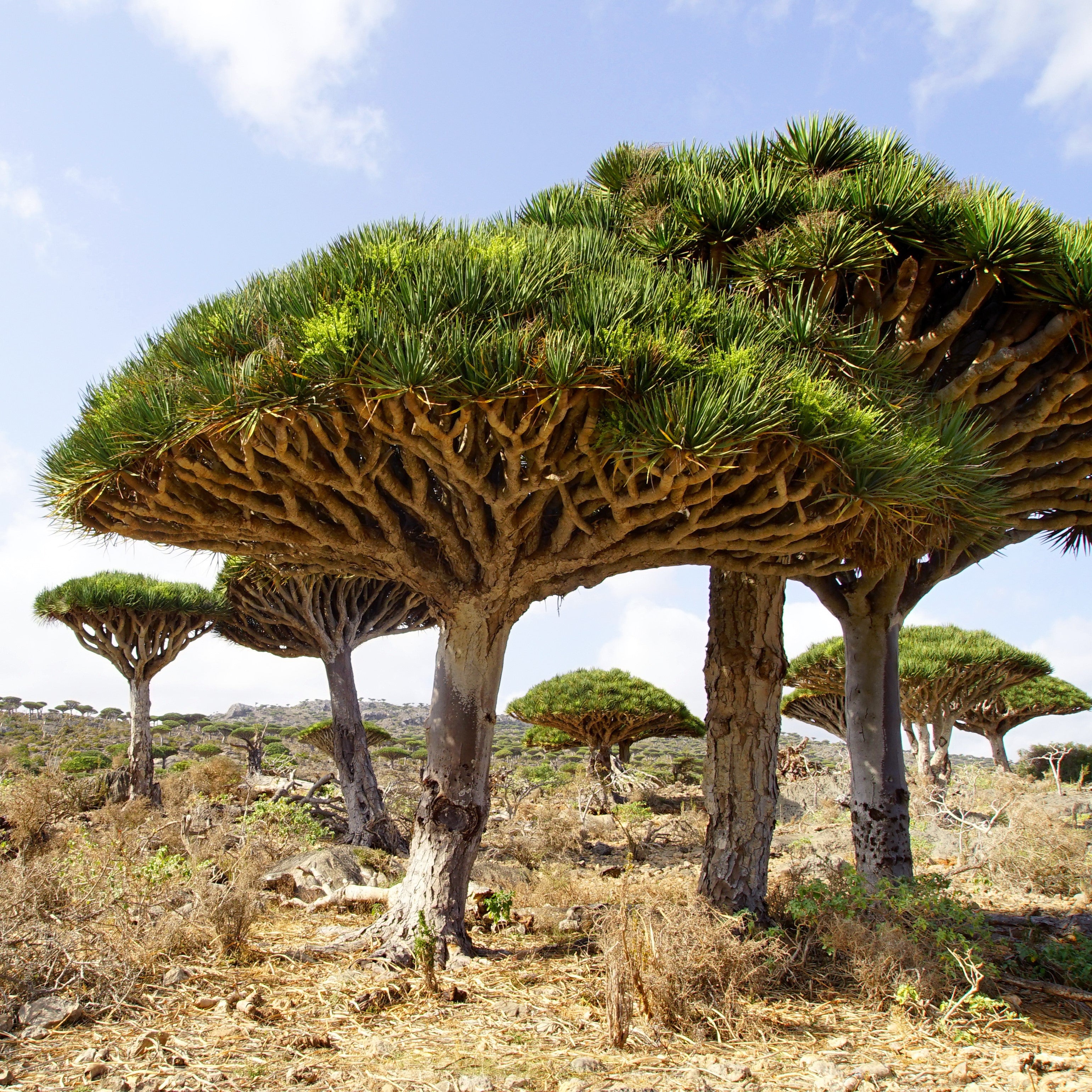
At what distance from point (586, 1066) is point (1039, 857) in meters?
6.61

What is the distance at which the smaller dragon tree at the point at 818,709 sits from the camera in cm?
1827

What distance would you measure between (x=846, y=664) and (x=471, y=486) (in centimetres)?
371

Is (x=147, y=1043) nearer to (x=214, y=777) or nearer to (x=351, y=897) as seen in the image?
(x=351, y=897)

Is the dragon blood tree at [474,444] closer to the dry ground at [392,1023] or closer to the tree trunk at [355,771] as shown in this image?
the dry ground at [392,1023]

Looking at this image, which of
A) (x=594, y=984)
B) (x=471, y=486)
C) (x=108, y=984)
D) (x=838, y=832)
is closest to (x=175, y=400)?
(x=471, y=486)

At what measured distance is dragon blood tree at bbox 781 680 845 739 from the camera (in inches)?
717

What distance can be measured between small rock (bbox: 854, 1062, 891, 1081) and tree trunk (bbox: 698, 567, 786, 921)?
2111 mm

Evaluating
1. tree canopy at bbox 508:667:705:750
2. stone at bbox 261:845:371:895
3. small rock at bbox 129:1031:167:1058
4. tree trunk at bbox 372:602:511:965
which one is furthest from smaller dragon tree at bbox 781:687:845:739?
small rock at bbox 129:1031:167:1058

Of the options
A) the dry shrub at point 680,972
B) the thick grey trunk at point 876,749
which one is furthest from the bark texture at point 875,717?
the dry shrub at point 680,972

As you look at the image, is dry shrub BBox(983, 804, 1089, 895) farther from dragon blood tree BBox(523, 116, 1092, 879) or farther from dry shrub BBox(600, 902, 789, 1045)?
dry shrub BBox(600, 902, 789, 1045)

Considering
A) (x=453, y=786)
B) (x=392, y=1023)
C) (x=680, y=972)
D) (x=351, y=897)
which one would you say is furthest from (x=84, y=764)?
(x=680, y=972)

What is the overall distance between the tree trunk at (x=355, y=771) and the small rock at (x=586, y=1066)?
7641mm

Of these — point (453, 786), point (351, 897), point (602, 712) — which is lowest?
point (351, 897)

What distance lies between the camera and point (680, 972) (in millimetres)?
4098
